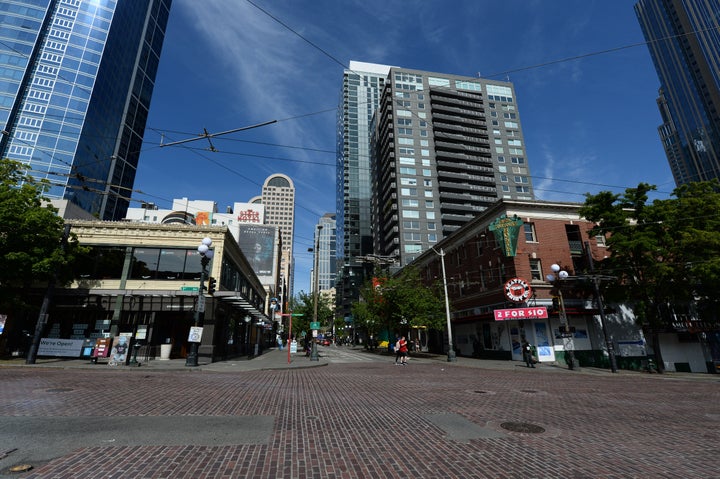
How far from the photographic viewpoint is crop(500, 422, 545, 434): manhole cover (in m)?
6.70

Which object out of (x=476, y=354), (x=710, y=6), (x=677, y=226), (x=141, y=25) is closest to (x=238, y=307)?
(x=476, y=354)

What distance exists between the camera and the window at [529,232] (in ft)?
99.6

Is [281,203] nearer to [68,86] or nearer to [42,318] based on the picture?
[68,86]

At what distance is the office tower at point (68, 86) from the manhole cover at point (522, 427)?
73355 mm

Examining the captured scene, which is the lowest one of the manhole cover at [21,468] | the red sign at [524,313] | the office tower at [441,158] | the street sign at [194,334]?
the manhole cover at [21,468]

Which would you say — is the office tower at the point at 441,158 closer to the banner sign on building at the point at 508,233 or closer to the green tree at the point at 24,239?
the banner sign on building at the point at 508,233

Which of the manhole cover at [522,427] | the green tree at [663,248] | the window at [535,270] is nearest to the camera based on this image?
the manhole cover at [522,427]

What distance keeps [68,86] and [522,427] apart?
339ft

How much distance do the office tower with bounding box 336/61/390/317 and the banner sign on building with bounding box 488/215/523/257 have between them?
8815cm

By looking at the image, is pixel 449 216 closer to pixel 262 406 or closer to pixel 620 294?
pixel 620 294

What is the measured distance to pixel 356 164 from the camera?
127 m

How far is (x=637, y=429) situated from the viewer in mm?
6941

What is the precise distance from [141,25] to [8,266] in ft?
380

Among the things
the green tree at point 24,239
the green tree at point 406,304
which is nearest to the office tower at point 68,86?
the green tree at point 24,239
